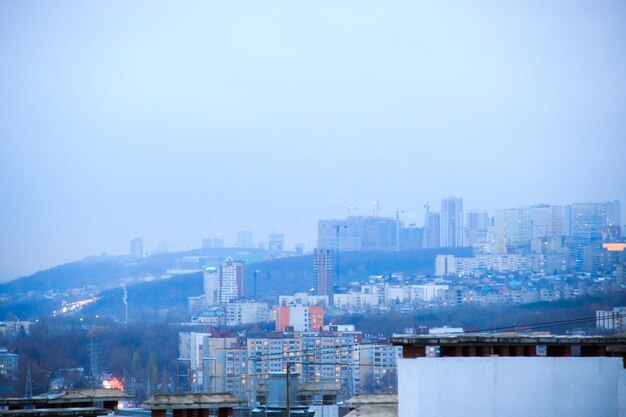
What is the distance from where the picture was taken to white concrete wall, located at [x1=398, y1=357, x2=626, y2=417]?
6508 millimetres

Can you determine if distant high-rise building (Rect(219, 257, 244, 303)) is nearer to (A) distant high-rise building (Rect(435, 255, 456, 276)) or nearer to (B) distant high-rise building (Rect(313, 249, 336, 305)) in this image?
(B) distant high-rise building (Rect(313, 249, 336, 305))

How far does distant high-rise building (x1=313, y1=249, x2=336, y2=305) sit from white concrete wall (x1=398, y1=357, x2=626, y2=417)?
6368 centimetres

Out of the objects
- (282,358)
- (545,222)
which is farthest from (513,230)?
(282,358)

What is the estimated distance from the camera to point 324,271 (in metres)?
74.7

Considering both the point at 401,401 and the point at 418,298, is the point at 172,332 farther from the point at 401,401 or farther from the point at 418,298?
the point at 401,401

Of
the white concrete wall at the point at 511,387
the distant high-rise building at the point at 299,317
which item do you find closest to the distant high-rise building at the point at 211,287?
the distant high-rise building at the point at 299,317

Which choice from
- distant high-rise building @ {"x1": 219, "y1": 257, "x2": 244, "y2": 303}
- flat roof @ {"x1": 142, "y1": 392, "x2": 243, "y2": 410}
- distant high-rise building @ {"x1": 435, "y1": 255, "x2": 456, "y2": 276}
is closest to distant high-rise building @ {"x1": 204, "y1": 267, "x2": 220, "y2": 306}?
distant high-rise building @ {"x1": 219, "y1": 257, "x2": 244, "y2": 303}

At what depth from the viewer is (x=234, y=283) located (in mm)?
73875

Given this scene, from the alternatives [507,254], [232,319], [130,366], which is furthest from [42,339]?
[507,254]

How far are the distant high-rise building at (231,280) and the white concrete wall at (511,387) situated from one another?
64948 mm

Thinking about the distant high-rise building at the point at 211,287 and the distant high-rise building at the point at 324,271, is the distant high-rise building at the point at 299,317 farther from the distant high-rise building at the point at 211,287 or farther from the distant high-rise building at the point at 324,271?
the distant high-rise building at the point at 211,287

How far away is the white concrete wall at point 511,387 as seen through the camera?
21.4 feet

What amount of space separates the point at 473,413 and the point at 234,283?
222 ft

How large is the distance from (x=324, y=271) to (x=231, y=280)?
583 cm
